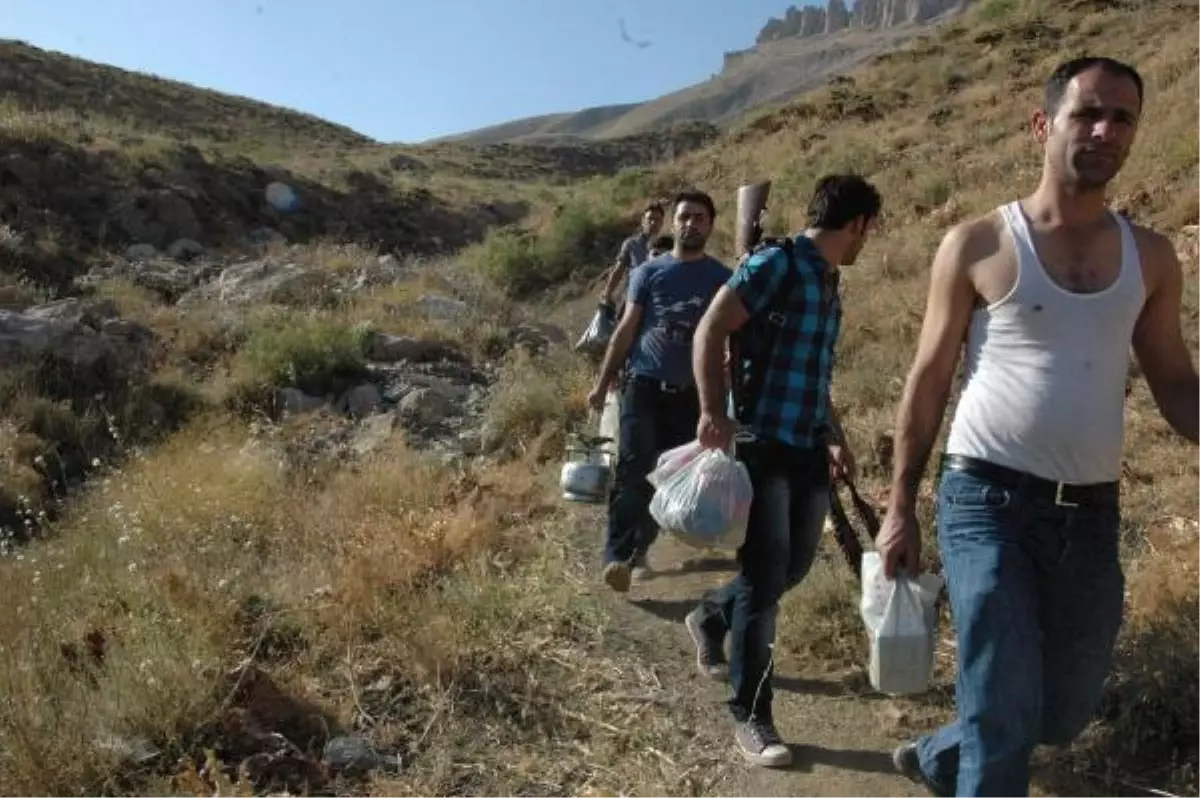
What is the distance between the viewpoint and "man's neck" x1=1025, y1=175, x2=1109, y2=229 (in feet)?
8.16

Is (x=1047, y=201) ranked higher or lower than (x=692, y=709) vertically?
higher

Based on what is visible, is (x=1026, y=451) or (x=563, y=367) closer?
(x=1026, y=451)

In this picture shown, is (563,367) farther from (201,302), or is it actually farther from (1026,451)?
(1026,451)

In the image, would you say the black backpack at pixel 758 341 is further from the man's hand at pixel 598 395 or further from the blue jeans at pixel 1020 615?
the man's hand at pixel 598 395

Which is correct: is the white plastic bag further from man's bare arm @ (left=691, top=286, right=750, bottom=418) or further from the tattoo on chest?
the tattoo on chest

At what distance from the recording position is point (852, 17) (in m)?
174

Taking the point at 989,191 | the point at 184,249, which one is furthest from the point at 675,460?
the point at 184,249

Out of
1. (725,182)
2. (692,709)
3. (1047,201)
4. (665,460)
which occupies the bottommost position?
(692,709)

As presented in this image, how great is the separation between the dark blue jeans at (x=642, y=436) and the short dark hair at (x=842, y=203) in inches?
59.5

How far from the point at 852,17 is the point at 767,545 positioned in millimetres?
186723

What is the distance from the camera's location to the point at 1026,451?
245cm

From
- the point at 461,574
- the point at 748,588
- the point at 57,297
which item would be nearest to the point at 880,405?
the point at 461,574

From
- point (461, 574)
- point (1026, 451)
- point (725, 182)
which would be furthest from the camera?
point (725, 182)

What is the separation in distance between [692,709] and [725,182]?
49.9ft
